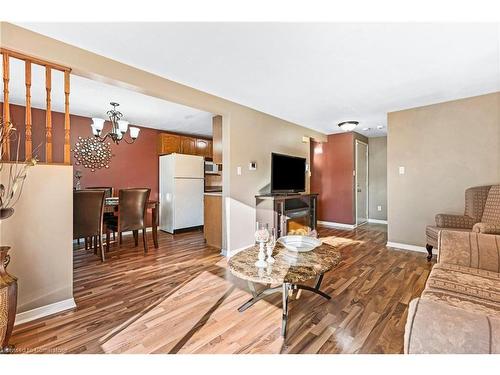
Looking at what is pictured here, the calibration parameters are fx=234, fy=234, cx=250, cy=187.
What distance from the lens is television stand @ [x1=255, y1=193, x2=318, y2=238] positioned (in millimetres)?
3680

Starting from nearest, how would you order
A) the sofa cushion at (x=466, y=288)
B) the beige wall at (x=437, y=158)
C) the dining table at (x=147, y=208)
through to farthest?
the sofa cushion at (x=466, y=288) → the beige wall at (x=437, y=158) → the dining table at (x=147, y=208)

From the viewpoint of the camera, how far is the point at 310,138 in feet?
17.0

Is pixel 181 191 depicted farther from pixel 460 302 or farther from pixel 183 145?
pixel 460 302

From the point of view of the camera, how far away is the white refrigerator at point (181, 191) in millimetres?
4746

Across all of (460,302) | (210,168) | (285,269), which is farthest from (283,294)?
(210,168)

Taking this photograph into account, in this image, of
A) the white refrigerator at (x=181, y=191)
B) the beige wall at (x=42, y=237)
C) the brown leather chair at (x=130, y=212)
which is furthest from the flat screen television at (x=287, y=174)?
the beige wall at (x=42, y=237)

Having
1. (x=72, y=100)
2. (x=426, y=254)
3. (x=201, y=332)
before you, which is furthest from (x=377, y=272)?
(x=72, y=100)

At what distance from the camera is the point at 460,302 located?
130 cm

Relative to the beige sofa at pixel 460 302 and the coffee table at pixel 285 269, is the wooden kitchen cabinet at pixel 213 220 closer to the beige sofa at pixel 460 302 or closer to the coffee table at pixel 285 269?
the coffee table at pixel 285 269

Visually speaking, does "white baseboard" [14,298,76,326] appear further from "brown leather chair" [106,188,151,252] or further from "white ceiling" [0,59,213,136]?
"white ceiling" [0,59,213,136]

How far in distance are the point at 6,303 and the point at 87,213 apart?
178 centimetres

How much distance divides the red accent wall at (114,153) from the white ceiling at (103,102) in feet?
0.63

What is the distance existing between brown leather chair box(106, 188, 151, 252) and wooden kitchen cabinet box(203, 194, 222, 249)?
0.94 m

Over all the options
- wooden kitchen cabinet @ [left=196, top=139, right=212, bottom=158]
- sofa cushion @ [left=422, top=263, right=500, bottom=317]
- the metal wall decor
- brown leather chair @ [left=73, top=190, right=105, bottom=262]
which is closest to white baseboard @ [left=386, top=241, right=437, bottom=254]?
sofa cushion @ [left=422, top=263, right=500, bottom=317]
